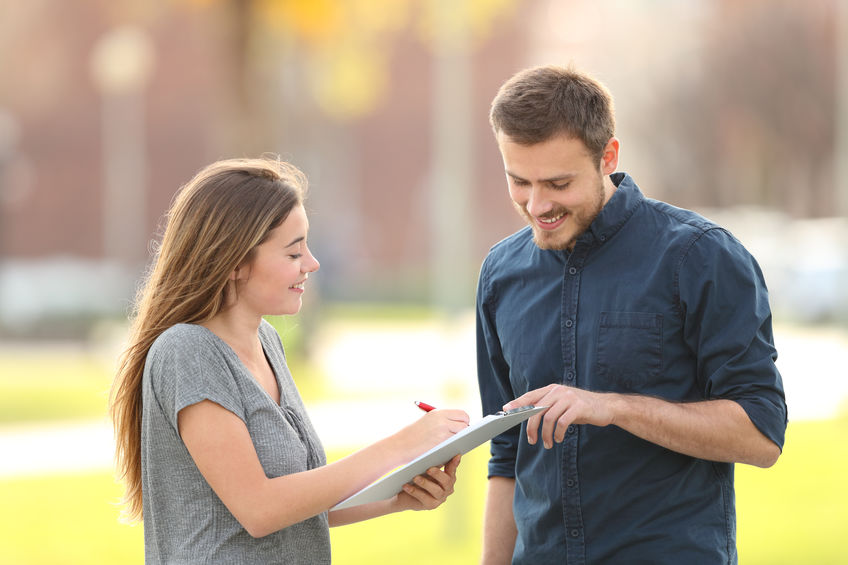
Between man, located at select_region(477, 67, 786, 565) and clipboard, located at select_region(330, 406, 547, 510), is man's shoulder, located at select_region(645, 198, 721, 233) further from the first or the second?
clipboard, located at select_region(330, 406, 547, 510)

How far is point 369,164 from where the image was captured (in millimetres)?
48125

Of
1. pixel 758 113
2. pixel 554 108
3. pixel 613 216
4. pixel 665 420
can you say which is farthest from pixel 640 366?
pixel 758 113

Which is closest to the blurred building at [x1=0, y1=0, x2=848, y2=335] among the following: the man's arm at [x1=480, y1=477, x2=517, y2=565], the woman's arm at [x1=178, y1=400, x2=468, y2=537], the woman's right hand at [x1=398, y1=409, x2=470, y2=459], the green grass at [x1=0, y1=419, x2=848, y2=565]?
the green grass at [x1=0, y1=419, x2=848, y2=565]

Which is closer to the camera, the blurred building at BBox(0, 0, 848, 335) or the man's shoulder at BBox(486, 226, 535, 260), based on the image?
the man's shoulder at BBox(486, 226, 535, 260)

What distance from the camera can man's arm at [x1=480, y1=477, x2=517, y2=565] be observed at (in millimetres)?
3334

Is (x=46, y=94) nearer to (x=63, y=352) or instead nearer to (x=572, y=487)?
(x=63, y=352)

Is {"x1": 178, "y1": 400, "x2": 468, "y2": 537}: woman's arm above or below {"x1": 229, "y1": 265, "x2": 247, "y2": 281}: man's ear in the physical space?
below

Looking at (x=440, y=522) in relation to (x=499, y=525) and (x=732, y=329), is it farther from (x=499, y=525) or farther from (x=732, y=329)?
(x=732, y=329)

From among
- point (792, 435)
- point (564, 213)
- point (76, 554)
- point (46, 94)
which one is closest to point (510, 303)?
point (564, 213)

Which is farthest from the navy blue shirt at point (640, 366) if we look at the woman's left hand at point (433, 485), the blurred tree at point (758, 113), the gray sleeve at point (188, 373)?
the blurred tree at point (758, 113)

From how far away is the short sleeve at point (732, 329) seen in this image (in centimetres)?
281

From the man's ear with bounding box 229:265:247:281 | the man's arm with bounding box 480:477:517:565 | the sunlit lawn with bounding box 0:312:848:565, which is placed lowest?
the sunlit lawn with bounding box 0:312:848:565

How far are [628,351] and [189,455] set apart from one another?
109 cm

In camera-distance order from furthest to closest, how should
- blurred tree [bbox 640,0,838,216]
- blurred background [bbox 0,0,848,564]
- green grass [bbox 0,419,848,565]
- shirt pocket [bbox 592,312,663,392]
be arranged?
1. blurred tree [bbox 640,0,838,216]
2. blurred background [bbox 0,0,848,564]
3. green grass [bbox 0,419,848,565]
4. shirt pocket [bbox 592,312,663,392]
